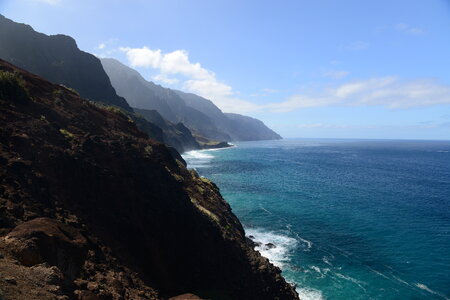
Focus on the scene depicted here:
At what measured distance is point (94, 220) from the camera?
20.2m

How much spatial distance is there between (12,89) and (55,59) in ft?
375

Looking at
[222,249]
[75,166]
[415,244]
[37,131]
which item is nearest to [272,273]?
[222,249]

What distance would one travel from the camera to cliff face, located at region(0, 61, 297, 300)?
1323 centimetres

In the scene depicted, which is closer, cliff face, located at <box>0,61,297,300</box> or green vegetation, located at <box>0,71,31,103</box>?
cliff face, located at <box>0,61,297,300</box>

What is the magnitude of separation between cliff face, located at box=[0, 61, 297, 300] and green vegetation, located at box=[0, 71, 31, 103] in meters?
0.09

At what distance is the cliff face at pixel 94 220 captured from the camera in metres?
13.2

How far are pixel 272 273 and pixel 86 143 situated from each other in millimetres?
22236

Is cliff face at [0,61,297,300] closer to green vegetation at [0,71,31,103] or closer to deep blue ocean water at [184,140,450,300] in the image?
green vegetation at [0,71,31,103]

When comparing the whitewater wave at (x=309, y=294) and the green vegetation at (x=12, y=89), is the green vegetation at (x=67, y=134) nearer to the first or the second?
the green vegetation at (x=12, y=89)

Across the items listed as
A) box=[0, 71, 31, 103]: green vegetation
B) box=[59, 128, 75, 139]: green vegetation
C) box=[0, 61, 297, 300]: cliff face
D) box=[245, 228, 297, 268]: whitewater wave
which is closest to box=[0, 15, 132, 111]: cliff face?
box=[0, 61, 297, 300]: cliff face

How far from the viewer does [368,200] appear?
71.0m

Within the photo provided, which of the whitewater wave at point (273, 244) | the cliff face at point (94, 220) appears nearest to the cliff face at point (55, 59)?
the cliff face at point (94, 220)

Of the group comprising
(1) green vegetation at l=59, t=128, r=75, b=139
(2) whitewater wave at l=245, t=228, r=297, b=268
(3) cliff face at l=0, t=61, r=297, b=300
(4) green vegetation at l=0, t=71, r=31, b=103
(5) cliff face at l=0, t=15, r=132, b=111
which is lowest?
(2) whitewater wave at l=245, t=228, r=297, b=268

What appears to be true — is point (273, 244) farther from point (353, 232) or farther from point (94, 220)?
point (94, 220)
